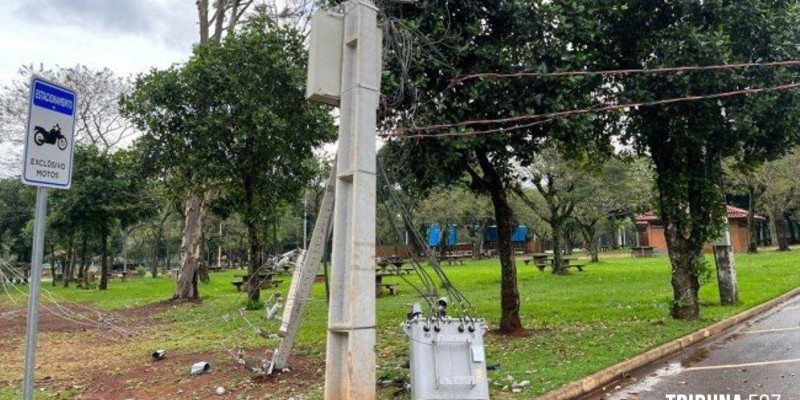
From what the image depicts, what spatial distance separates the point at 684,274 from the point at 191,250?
14775 millimetres

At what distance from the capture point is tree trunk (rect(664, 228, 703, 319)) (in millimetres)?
10180

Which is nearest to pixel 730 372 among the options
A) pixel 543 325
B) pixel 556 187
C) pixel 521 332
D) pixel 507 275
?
pixel 521 332

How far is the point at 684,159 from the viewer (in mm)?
10367

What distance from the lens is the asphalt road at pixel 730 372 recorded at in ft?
18.6

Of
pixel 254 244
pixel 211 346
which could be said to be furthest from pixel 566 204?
pixel 211 346

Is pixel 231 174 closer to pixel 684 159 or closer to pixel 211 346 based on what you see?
pixel 211 346

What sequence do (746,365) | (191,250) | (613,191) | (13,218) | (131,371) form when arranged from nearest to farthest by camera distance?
(746,365) < (131,371) < (191,250) < (613,191) < (13,218)

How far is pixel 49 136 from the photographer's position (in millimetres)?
3439

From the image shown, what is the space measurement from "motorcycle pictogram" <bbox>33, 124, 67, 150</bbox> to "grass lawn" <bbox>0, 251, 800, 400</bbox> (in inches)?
139

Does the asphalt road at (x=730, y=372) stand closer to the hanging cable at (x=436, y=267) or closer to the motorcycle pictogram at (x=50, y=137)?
the hanging cable at (x=436, y=267)

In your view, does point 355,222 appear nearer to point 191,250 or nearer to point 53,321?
point 53,321

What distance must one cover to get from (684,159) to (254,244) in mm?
10793

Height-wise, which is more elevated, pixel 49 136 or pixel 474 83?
pixel 474 83

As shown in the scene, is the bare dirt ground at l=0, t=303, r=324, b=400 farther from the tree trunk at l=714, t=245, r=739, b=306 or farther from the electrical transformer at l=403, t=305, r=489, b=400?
the tree trunk at l=714, t=245, r=739, b=306
